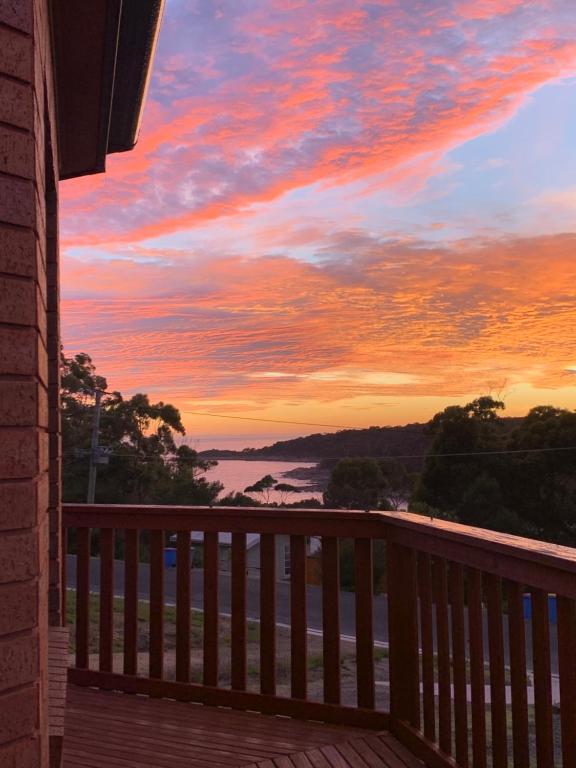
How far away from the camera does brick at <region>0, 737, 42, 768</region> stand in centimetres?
122

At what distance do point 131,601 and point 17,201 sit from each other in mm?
2595

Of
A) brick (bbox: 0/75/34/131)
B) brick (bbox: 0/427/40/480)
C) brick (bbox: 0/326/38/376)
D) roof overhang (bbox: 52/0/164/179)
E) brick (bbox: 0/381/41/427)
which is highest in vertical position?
roof overhang (bbox: 52/0/164/179)

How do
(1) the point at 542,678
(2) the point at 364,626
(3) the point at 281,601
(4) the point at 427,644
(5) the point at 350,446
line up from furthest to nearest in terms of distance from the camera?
(3) the point at 281,601 → (5) the point at 350,446 → (2) the point at 364,626 → (4) the point at 427,644 → (1) the point at 542,678

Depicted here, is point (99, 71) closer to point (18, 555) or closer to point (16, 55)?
point (16, 55)

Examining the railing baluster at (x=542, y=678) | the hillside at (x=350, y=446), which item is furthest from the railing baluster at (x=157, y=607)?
the hillside at (x=350, y=446)

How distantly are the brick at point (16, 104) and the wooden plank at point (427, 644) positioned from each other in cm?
200

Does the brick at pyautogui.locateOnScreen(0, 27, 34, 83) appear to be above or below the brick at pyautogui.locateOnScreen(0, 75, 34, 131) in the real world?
above

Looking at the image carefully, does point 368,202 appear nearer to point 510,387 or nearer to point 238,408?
point 238,408

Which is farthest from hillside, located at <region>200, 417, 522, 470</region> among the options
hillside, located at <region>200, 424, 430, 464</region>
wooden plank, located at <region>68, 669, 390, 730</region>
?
wooden plank, located at <region>68, 669, 390, 730</region>

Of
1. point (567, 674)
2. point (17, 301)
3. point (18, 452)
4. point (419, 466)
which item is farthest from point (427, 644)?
point (419, 466)

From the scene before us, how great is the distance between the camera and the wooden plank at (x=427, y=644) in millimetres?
2646

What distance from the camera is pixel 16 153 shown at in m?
1.32

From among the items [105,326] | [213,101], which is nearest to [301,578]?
[213,101]

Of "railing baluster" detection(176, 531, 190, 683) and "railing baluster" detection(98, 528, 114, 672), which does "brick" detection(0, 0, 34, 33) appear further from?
"railing baluster" detection(98, 528, 114, 672)
